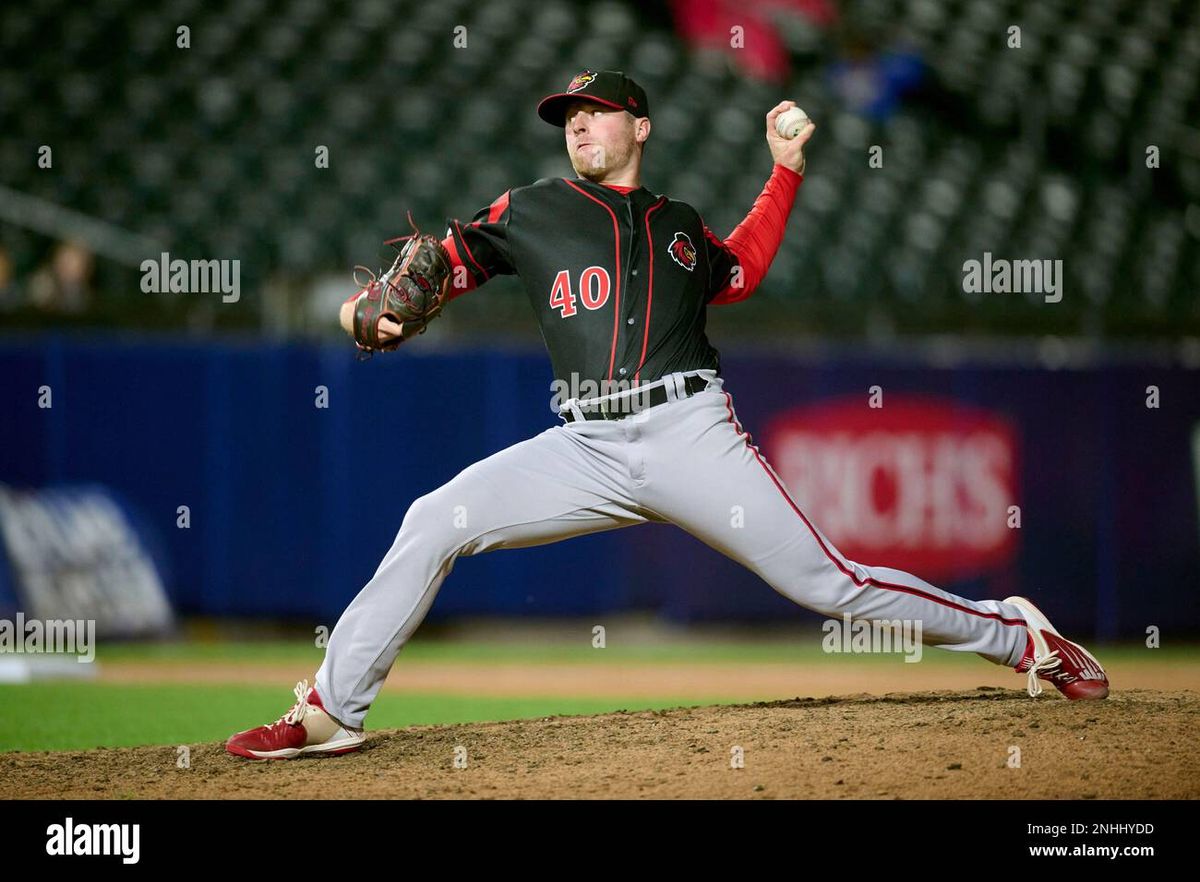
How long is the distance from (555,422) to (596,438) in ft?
15.1

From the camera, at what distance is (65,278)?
9.20 m

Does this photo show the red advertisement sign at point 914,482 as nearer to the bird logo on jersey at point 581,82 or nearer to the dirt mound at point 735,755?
the dirt mound at point 735,755

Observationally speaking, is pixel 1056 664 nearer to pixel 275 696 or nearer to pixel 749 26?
pixel 275 696

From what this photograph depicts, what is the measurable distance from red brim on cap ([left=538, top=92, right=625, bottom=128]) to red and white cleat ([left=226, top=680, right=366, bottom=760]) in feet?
5.64

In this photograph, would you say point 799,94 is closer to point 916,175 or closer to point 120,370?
point 916,175

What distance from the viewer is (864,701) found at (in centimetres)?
446

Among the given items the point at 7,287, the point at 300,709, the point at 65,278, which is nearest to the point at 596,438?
the point at 300,709

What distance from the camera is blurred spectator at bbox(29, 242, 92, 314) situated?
29.5 feet

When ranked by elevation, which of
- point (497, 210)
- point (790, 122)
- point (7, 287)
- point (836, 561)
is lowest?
point (836, 561)

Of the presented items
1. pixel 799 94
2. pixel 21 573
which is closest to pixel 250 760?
pixel 21 573

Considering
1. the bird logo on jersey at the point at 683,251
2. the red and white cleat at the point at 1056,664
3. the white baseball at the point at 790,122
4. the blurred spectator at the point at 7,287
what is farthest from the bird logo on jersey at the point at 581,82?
the blurred spectator at the point at 7,287

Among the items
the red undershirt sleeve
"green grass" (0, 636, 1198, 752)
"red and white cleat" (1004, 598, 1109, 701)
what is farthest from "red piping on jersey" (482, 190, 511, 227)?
"green grass" (0, 636, 1198, 752)

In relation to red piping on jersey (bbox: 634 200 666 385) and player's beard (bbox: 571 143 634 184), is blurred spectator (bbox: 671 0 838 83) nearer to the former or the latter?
player's beard (bbox: 571 143 634 184)

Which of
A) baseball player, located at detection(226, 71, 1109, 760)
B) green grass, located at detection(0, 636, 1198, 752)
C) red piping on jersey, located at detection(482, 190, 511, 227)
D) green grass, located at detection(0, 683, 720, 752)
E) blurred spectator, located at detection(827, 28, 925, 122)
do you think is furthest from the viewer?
blurred spectator, located at detection(827, 28, 925, 122)
